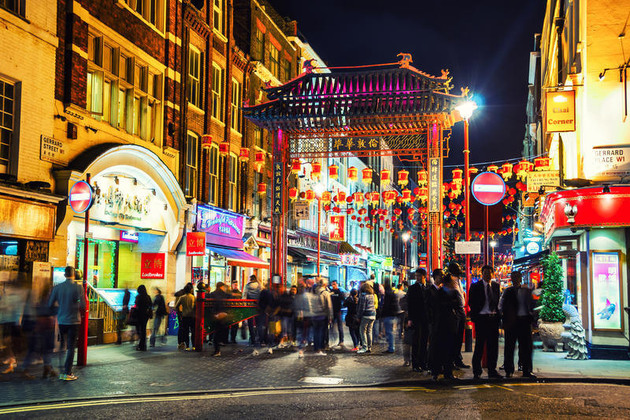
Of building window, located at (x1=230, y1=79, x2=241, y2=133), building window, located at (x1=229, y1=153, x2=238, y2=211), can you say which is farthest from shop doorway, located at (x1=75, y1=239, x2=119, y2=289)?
building window, located at (x1=230, y1=79, x2=241, y2=133)

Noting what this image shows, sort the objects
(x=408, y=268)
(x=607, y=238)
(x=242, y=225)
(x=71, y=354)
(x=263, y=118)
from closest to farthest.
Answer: (x=71, y=354) < (x=607, y=238) < (x=263, y=118) < (x=242, y=225) < (x=408, y=268)

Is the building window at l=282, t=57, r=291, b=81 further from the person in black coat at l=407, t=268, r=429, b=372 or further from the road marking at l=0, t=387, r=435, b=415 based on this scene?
the road marking at l=0, t=387, r=435, b=415

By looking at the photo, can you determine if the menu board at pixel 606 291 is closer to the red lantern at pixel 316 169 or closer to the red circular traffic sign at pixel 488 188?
the red circular traffic sign at pixel 488 188

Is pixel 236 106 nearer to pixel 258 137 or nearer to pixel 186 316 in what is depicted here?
pixel 258 137

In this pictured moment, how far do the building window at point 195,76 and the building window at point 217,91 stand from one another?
1330 mm

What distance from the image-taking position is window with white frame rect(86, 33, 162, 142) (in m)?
19.6

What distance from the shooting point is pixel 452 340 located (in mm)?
12227

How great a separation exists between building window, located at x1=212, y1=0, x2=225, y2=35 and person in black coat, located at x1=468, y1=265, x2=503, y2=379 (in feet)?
62.3

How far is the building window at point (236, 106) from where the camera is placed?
30375mm

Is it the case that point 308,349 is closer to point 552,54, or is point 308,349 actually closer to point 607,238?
point 607,238

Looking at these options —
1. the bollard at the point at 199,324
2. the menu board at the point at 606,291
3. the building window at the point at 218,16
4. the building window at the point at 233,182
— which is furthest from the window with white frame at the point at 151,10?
the menu board at the point at 606,291

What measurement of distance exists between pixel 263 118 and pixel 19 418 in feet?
57.7

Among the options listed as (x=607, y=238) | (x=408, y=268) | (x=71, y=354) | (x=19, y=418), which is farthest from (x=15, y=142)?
(x=408, y=268)

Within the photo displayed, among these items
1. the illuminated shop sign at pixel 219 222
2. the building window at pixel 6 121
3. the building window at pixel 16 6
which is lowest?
the illuminated shop sign at pixel 219 222
